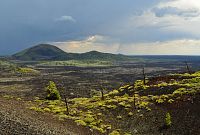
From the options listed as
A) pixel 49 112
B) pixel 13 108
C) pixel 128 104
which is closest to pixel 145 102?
pixel 128 104

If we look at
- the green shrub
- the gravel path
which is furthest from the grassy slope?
the green shrub

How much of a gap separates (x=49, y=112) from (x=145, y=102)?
2048cm

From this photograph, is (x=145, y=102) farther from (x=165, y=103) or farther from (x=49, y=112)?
(x=49, y=112)

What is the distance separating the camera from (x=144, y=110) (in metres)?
70.4

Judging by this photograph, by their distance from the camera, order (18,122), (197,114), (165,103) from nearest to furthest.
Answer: (18,122)
(197,114)
(165,103)

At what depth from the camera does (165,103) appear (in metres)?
71.9

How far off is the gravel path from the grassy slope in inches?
126

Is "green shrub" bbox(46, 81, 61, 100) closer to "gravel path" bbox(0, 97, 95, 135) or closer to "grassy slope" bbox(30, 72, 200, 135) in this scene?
"grassy slope" bbox(30, 72, 200, 135)

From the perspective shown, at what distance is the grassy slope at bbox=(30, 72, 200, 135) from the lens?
6291cm

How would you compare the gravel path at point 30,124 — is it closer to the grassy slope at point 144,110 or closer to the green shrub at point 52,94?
the grassy slope at point 144,110

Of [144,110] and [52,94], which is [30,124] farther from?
[52,94]

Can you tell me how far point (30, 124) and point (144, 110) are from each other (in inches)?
977

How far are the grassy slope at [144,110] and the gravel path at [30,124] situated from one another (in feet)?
10.5

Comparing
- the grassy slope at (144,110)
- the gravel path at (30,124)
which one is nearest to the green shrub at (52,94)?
the grassy slope at (144,110)
